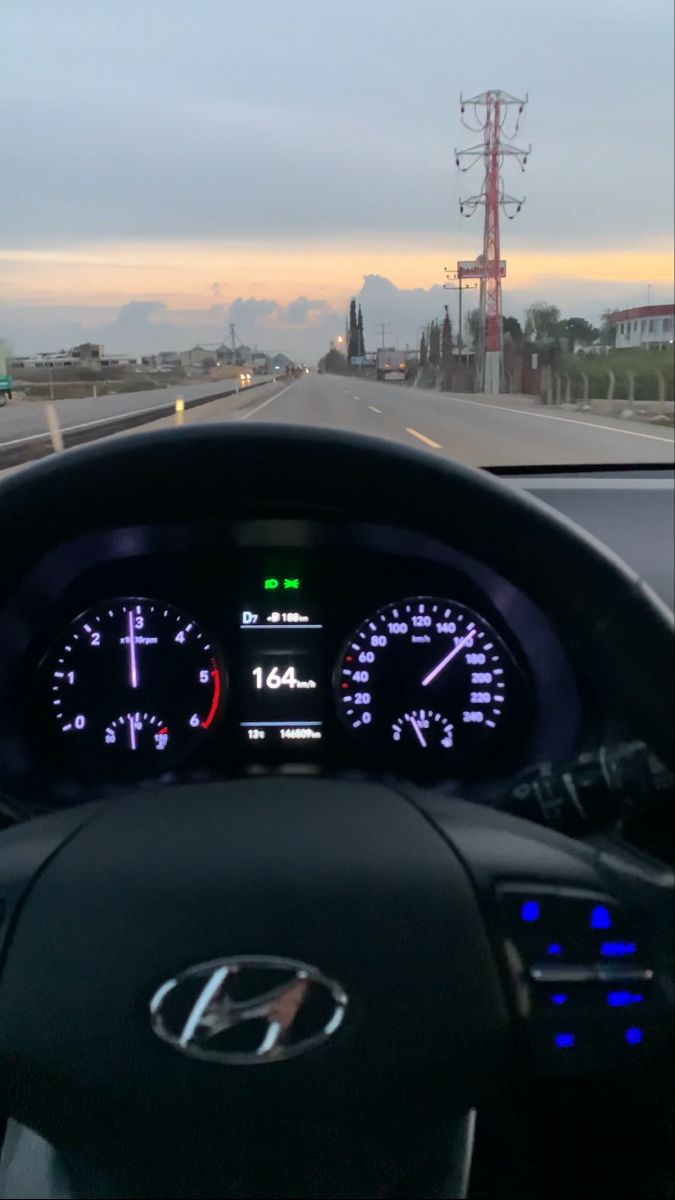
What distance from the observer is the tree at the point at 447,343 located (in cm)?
512

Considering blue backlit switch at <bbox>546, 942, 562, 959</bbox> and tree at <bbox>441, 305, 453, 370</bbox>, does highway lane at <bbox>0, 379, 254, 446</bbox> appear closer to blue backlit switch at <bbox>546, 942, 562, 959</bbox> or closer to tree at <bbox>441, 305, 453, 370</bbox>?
tree at <bbox>441, 305, 453, 370</bbox>

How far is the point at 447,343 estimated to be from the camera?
5.32 meters

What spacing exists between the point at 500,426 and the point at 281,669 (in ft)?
10.8

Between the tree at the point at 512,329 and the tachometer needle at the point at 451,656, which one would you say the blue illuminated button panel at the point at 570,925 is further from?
the tree at the point at 512,329

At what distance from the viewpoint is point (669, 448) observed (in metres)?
5.26

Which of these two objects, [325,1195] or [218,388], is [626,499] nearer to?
[218,388]

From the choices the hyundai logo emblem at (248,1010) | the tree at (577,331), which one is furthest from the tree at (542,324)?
the hyundai logo emblem at (248,1010)

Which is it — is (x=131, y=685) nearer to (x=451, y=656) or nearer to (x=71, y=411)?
(x=451, y=656)

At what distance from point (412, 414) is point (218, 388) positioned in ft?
3.00

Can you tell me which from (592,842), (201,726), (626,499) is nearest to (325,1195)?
(592,842)

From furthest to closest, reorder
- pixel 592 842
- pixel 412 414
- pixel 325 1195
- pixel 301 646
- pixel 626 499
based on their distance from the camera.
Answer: pixel 412 414 < pixel 626 499 < pixel 301 646 < pixel 592 842 < pixel 325 1195

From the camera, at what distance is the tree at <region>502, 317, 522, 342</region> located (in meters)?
4.99

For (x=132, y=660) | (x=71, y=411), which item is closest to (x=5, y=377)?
(x=71, y=411)

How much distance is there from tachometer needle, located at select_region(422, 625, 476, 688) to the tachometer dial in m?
0.41
